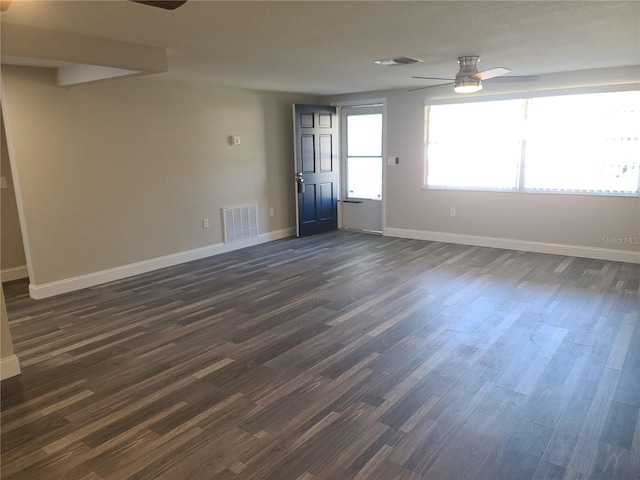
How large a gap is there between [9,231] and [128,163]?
1.77 metres

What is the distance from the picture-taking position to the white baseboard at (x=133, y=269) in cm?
480

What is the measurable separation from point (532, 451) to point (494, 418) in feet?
0.97

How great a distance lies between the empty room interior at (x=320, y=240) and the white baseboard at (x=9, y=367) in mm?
14

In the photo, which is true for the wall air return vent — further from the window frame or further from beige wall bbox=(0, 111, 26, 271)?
the window frame

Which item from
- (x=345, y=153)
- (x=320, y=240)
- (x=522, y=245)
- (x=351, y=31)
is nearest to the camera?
(x=351, y=31)

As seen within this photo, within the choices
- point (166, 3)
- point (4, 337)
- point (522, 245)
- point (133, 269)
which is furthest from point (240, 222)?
point (166, 3)

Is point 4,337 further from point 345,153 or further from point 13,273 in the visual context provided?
point 345,153

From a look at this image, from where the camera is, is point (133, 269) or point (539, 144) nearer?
point (133, 269)

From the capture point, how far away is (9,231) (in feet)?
18.1

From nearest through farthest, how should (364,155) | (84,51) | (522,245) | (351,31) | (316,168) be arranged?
(351,31)
(84,51)
(522,245)
(316,168)
(364,155)

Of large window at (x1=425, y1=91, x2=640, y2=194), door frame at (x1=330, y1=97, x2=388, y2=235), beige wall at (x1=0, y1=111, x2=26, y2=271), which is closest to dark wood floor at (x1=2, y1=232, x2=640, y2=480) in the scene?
beige wall at (x1=0, y1=111, x2=26, y2=271)

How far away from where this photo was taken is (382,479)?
6.80 feet

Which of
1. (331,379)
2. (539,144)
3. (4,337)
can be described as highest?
(539,144)

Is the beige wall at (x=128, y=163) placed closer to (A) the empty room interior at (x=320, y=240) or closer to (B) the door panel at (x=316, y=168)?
(A) the empty room interior at (x=320, y=240)
